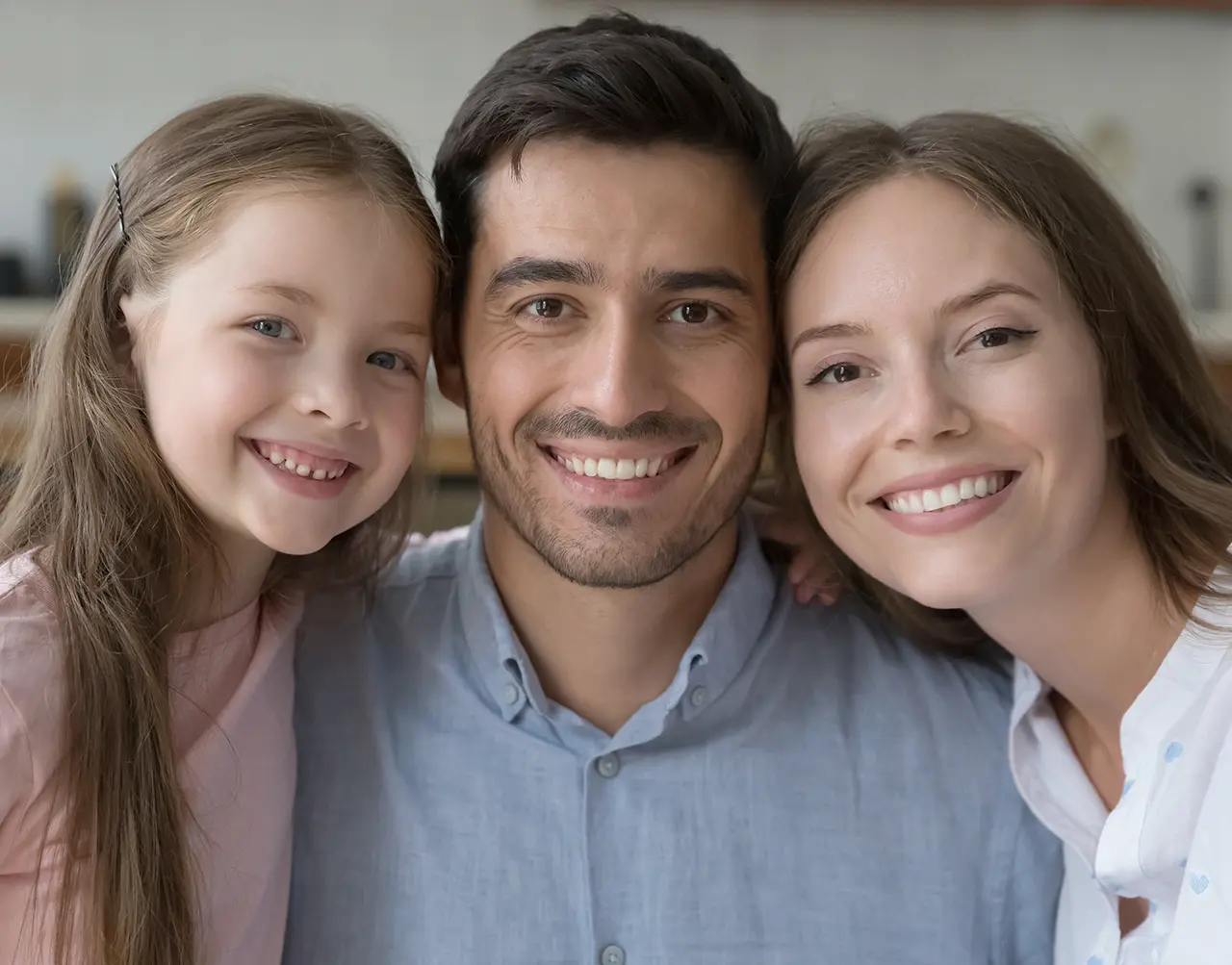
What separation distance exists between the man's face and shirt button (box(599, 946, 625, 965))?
40 cm

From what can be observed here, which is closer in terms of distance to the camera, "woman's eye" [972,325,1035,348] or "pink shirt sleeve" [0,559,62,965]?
"pink shirt sleeve" [0,559,62,965]

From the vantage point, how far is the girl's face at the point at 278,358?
1.20 m

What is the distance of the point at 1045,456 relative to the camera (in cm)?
120

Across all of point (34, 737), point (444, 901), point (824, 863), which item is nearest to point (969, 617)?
point (824, 863)

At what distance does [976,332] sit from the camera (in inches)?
47.7

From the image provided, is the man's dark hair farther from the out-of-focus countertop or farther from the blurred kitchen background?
the blurred kitchen background

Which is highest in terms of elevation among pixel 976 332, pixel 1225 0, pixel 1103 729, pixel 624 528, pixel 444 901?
pixel 1225 0

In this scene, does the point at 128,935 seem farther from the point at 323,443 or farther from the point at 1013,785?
the point at 1013,785

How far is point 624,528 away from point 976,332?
0.44 meters

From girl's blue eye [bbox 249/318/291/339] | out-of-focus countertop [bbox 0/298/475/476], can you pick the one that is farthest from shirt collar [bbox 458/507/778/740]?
out-of-focus countertop [bbox 0/298/475/476]

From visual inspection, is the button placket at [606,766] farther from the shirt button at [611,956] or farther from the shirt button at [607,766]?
the shirt button at [611,956]

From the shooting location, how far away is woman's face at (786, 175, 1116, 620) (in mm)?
1202

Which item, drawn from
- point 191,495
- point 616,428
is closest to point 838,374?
point 616,428

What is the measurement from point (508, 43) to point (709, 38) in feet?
2.01
